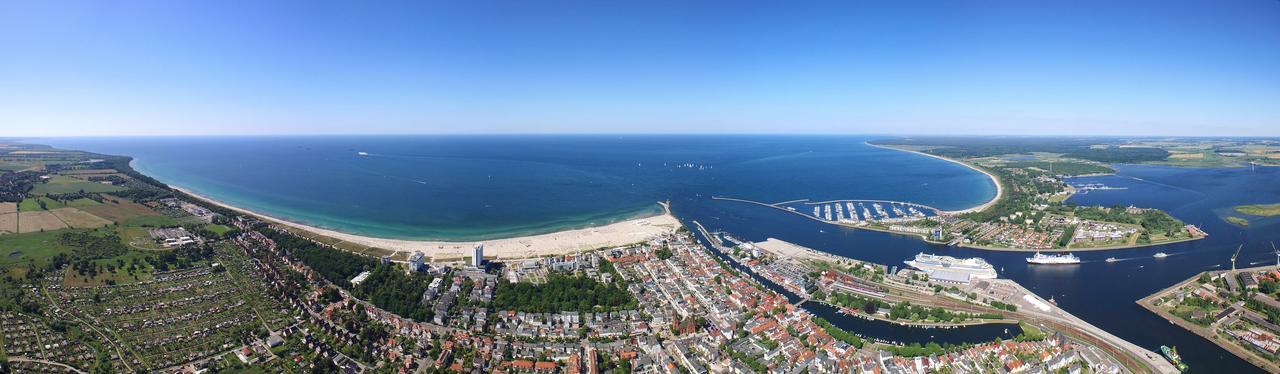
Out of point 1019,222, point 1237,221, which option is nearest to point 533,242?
point 1019,222

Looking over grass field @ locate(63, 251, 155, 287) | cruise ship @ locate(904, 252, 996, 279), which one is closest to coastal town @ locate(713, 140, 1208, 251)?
cruise ship @ locate(904, 252, 996, 279)

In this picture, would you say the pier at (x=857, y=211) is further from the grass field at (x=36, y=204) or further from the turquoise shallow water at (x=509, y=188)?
the grass field at (x=36, y=204)

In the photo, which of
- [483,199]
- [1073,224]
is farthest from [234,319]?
[1073,224]

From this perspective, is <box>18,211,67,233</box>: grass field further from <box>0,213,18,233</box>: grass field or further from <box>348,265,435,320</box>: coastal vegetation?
<box>348,265,435,320</box>: coastal vegetation

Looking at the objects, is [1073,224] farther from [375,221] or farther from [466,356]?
[375,221]

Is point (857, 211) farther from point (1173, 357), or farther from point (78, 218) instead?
point (78, 218)

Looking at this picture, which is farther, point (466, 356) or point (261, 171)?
point (261, 171)
